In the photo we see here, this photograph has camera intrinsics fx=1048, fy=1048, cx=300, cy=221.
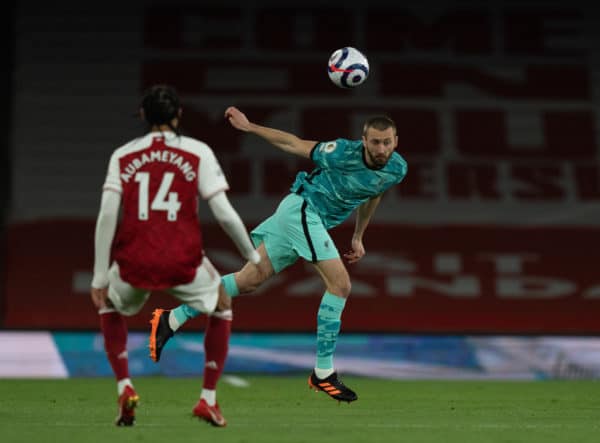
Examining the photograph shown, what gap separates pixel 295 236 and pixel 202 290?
5.01 feet

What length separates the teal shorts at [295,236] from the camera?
589cm

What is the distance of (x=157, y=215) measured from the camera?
4.35 m

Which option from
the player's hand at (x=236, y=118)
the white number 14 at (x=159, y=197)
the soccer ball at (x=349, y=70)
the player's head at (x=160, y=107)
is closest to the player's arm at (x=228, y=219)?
the white number 14 at (x=159, y=197)

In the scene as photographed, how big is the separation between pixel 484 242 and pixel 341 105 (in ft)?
7.55

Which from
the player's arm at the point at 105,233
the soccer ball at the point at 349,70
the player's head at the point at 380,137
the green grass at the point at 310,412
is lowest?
the green grass at the point at 310,412

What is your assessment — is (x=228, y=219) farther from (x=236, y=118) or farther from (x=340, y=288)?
(x=340, y=288)

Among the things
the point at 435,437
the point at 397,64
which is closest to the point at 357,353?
the point at 397,64

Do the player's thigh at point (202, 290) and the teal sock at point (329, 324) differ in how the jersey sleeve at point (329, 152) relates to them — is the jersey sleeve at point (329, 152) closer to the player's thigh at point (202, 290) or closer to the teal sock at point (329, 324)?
the teal sock at point (329, 324)

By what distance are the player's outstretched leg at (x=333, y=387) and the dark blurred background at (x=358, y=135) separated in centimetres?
528

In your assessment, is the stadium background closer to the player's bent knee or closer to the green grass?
the green grass

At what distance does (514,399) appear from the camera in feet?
23.3

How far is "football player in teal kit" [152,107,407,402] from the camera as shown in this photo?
577cm

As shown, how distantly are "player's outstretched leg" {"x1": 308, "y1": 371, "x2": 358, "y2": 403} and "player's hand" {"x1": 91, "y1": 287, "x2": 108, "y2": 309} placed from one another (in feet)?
5.44

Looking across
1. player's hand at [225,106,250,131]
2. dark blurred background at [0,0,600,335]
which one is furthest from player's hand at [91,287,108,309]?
dark blurred background at [0,0,600,335]
